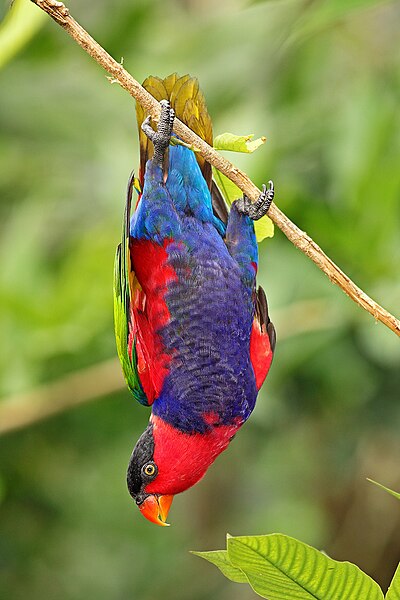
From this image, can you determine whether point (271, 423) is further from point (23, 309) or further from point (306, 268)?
point (23, 309)

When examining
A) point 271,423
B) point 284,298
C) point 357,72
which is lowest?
point 271,423

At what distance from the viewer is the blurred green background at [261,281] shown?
10.8ft

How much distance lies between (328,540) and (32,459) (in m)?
1.60

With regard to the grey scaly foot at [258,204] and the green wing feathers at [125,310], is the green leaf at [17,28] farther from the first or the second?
the grey scaly foot at [258,204]

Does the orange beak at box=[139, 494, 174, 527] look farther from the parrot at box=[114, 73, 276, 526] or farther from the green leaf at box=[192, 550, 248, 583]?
the green leaf at box=[192, 550, 248, 583]

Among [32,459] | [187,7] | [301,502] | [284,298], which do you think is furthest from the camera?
[187,7]

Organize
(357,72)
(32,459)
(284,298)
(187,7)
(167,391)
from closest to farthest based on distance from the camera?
(167,391), (284,298), (32,459), (357,72), (187,7)

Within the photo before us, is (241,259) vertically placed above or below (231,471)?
above

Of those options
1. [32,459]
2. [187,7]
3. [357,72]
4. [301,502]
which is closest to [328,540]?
[301,502]

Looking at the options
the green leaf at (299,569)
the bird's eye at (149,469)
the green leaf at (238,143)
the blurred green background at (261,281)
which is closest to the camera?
the green leaf at (299,569)

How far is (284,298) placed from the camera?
3293 mm

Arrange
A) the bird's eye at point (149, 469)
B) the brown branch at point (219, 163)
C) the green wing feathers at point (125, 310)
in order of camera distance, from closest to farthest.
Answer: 1. the brown branch at point (219, 163)
2. the green wing feathers at point (125, 310)
3. the bird's eye at point (149, 469)

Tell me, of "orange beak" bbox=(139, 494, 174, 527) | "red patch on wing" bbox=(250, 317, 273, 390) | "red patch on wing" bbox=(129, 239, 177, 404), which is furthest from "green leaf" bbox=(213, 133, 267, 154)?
"orange beak" bbox=(139, 494, 174, 527)

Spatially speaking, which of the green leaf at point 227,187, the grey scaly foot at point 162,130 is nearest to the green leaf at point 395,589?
the green leaf at point 227,187
